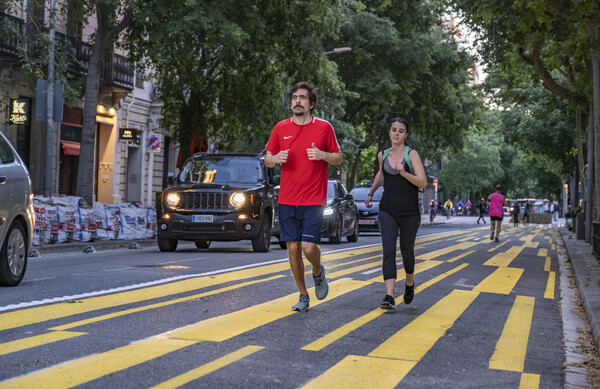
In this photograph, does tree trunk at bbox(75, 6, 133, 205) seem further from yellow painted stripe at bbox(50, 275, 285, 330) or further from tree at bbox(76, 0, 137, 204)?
yellow painted stripe at bbox(50, 275, 285, 330)

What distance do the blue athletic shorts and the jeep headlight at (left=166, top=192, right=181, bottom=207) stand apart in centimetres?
957

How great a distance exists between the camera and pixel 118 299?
8.89 meters

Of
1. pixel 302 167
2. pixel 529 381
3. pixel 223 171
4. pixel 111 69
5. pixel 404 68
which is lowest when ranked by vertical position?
pixel 529 381

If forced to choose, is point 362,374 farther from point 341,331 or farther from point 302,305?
point 302,305

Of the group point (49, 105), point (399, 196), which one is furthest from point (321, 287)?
point (49, 105)

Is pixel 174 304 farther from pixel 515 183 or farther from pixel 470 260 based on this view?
pixel 515 183

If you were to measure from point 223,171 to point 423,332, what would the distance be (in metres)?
11.2

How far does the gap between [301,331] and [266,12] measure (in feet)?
64.1

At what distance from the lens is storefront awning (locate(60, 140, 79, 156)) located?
103ft

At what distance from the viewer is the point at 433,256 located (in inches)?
743

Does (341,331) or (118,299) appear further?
(118,299)

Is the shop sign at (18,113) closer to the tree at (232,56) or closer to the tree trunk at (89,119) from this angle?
the tree at (232,56)

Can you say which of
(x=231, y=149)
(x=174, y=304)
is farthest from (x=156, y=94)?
(x=174, y=304)

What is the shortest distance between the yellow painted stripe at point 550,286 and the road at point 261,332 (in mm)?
78
